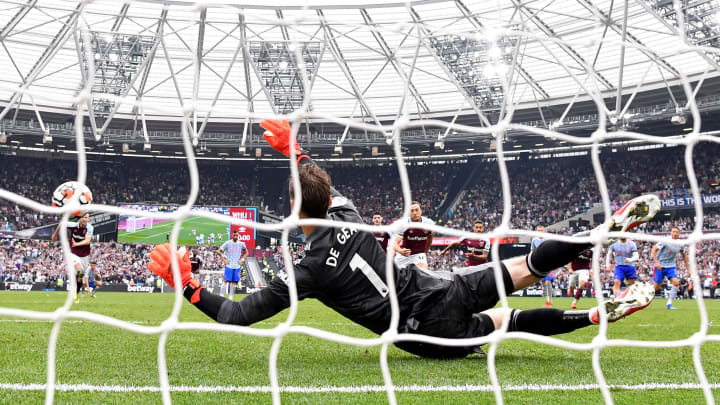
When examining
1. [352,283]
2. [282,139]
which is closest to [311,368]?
[352,283]

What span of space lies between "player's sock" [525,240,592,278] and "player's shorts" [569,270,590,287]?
9039mm

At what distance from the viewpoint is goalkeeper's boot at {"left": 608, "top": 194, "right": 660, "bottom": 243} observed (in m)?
3.40

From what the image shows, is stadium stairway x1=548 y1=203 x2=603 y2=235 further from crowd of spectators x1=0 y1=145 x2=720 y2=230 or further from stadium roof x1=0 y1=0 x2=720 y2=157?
stadium roof x1=0 y1=0 x2=720 y2=157

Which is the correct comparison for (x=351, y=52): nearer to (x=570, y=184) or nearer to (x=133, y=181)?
(x=570, y=184)

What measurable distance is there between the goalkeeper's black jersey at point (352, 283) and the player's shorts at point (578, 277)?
8.93m

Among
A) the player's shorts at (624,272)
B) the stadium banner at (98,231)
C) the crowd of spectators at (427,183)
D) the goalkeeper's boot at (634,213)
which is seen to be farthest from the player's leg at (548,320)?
the stadium banner at (98,231)

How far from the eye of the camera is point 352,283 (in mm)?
4035

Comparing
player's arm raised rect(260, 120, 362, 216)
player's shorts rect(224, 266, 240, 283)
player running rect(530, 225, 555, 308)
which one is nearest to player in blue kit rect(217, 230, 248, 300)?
player's shorts rect(224, 266, 240, 283)

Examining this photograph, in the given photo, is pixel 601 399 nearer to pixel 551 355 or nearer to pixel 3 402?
pixel 551 355

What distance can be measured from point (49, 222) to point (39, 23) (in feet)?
43.6

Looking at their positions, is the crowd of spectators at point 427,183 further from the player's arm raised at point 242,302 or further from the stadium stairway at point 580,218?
the player's arm raised at point 242,302

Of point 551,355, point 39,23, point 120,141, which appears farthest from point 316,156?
point 551,355

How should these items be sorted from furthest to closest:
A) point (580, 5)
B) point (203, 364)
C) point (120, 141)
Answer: point (120, 141)
point (580, 5)
point (203, 364)

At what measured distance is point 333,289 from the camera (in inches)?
159
